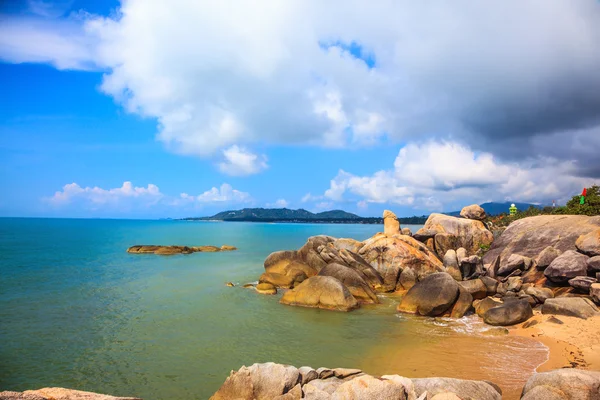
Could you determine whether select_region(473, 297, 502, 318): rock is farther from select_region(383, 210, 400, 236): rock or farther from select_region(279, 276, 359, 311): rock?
select_region(383, 210, 400, 236): rock

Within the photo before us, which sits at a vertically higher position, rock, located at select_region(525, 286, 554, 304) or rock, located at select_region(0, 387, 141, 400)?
rock, located at select_region(0, 387, 141, 400)

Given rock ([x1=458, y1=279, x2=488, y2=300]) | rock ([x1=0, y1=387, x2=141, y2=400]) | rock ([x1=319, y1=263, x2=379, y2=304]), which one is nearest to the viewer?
rock ([x1=0, y1=387, x2=141, y2=400])

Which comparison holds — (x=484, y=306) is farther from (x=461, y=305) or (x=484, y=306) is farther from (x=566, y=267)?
(x=566, y=267)

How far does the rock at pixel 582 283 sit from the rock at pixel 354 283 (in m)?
11.6

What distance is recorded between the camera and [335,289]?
22.9 metres

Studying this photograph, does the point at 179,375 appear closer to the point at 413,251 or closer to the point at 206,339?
the point at 206,339

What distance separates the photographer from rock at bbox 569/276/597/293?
2055 cm

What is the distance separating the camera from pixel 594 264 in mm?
21078

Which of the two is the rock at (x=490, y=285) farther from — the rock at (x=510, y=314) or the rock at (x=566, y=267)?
the rock at (x=510, y=314)

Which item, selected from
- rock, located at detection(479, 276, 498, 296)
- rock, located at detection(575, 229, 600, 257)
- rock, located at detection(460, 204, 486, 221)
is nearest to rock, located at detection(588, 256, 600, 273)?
rock, located at detection(575, 229, 600, 257)

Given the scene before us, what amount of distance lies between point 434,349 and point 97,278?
Answer: 1240 inches

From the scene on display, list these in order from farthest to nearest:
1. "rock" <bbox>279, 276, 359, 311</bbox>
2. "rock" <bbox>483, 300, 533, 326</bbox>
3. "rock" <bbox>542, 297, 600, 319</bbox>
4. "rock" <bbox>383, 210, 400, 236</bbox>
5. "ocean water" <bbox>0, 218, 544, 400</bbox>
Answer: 1. "rock" <bbox>383, 210, 400, 236</bbox>
2. "rock" <bbox>279, 276, 359, 311</bbox>
3. "rock" <bbox>483, 300, 533, 326</bbox>
4. "rock" <bbox>542, 297, 600, 319</bbox>
5. "ocean water" <bbox>0, 218, 544, 400</bbox>

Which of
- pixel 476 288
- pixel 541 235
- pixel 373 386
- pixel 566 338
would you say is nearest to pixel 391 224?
pixel 541 235

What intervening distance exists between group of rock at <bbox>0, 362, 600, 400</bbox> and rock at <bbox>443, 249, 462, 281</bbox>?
18.7 m
